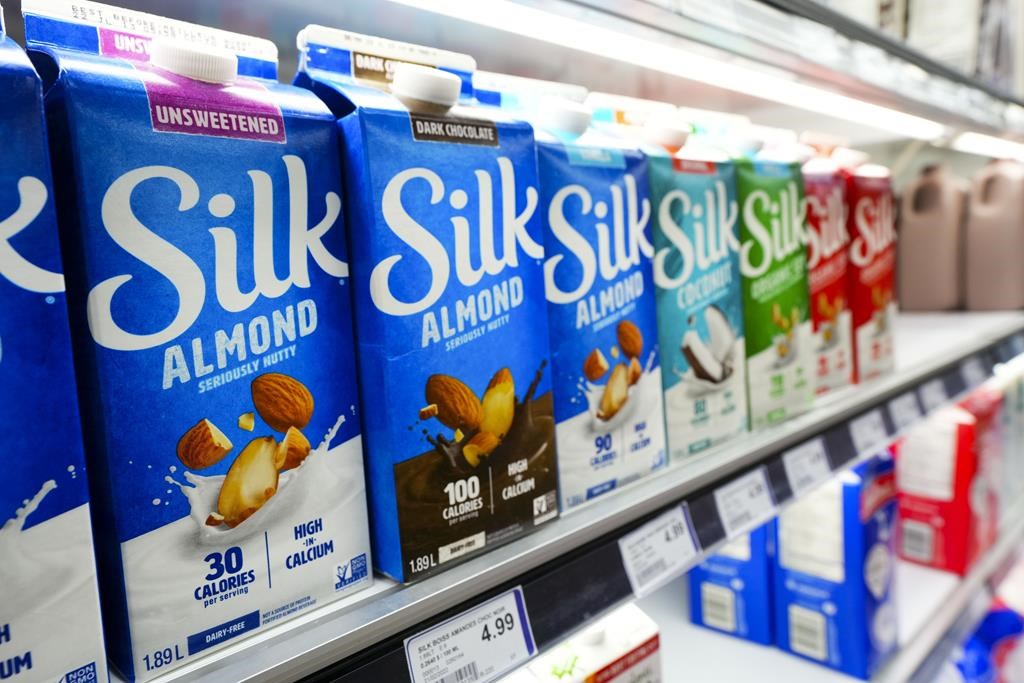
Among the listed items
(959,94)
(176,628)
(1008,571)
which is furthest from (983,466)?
(176,628)

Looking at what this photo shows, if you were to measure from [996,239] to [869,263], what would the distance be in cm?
100

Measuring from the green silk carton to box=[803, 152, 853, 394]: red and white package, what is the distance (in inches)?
2.0

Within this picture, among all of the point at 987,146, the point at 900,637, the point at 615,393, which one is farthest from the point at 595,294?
the point at 987,146

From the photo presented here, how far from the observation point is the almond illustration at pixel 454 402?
24.3 inches

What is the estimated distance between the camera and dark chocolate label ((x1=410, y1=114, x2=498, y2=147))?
0.61 m

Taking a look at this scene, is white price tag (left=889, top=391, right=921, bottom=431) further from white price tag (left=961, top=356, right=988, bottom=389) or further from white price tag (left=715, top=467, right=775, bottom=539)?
white price tag (left=715, top=467, right=775, bottom=539)

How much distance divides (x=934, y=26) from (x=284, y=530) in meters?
2.03

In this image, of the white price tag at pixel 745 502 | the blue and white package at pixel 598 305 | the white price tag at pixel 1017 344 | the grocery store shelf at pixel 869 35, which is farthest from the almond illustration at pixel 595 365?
the white price tag at pixel 1017 344

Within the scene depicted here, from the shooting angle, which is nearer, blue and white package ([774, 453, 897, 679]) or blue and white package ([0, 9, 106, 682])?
blue and white package ([0, 9, 106, 682])

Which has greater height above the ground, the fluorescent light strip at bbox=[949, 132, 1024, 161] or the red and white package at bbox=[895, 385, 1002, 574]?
the fluorescent light strip at bbox=[949, 132, 1024, 161]

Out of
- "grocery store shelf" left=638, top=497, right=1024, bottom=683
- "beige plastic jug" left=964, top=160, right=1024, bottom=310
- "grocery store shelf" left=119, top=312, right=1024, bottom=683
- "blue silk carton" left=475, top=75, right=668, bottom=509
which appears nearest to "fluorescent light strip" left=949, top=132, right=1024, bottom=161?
"beige plastic jug" left=964, top=160, right=1024, bottom=310

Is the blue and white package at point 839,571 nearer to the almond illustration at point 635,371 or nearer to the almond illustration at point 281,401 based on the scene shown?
the almond illustration at point 635,371

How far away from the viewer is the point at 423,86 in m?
0.61

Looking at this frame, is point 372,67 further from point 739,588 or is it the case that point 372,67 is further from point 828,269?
point 739,588
